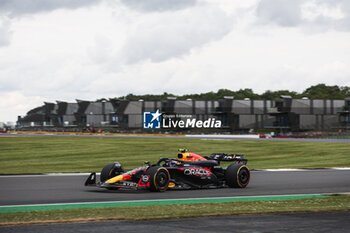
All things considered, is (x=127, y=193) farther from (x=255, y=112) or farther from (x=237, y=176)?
(x=255, y=112)

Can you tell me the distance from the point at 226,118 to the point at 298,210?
9102 centimetres

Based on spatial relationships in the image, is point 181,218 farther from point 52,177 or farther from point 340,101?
point 340,101

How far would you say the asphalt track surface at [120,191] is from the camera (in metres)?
14.1

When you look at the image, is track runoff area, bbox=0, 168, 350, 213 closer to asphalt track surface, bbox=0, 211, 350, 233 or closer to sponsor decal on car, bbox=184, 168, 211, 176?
sponsor decal on car, bbox=184, 168, 211, 176

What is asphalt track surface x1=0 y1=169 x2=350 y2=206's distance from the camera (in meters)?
14.1

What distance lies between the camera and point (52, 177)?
799 inches

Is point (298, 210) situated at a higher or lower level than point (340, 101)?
lower

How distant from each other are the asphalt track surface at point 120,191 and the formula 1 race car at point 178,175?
0.26 m

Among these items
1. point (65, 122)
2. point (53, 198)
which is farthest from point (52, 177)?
point (65, 122)

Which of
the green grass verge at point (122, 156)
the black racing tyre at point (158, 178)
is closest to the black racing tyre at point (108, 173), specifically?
the black racing tyre at point (158, 178)

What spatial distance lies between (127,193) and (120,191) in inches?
21.7

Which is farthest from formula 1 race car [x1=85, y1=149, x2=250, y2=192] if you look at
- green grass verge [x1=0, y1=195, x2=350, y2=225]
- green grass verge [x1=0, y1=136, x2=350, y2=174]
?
green grass verge [x1=0, y1=136, x2=350, y2=174]

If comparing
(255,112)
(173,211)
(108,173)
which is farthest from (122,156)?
(255,112)

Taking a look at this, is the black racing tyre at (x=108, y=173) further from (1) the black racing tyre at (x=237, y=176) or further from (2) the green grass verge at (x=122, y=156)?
(2) the green grass verge at (x=122, y=156)
